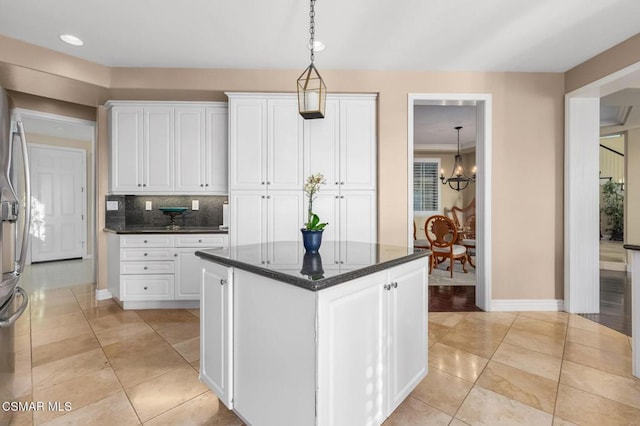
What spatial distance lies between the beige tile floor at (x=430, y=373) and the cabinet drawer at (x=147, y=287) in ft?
0.83

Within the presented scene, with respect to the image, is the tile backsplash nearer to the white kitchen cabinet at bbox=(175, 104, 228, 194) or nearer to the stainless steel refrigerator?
the white kitchen cabinet at bbox=(175, 104, 228, 194)

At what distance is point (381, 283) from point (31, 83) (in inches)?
161

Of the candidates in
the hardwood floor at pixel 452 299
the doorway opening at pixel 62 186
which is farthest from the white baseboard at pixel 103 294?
the hardwood floor at pixel 452 299

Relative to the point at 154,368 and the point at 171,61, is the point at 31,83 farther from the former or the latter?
the point at 154,368

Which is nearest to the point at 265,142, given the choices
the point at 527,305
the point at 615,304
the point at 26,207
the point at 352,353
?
the point at 26,207

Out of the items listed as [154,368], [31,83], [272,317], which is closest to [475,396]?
[272,317]

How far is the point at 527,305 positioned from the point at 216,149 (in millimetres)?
4035

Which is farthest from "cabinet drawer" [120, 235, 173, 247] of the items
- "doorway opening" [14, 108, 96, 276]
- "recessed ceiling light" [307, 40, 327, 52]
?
"doorway opening" [14, 108, 96, 276]

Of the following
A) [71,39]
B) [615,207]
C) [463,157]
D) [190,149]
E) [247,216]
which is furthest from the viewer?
[463,157]

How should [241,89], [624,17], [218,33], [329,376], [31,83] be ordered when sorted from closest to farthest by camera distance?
[329,376], [624,17], [218,33], [31,83], [241,89]

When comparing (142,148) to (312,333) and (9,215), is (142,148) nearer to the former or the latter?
(9,215)

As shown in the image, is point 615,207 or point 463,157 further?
point 463,157

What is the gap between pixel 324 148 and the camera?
3533 mm

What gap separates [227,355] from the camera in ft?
5.32
